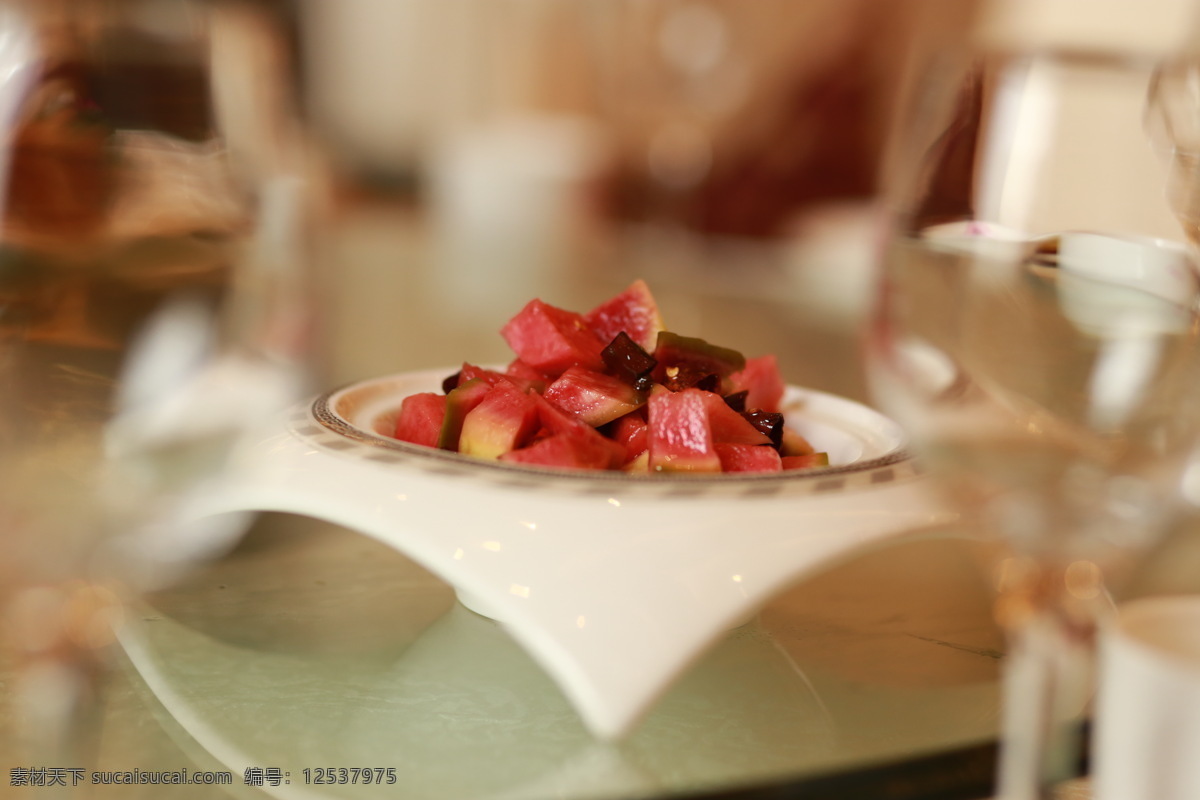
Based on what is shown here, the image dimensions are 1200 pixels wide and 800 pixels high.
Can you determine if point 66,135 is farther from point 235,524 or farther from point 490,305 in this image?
point 490,305

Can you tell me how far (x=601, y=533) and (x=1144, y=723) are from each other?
12.4 inches

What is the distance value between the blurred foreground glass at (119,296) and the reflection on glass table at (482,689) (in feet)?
0.27

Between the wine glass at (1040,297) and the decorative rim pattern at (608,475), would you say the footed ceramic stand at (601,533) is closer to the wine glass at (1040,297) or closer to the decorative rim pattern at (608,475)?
the decorative rim pattern at (608,475)

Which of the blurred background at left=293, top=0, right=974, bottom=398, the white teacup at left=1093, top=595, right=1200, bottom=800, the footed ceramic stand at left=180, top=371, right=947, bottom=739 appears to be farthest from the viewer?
the blurred background at left=293, top=0, right=974, bottom=398

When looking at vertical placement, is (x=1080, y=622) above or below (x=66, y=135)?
below

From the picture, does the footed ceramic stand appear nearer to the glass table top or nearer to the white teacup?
the glass table top

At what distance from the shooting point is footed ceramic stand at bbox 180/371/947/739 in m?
0.64

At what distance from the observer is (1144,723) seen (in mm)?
525

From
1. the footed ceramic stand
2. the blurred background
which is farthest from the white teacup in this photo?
the blurred background

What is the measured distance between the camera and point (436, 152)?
23.5 feet

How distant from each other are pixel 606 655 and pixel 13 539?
31cm

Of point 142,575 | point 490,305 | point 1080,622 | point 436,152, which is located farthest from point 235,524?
point 436,152

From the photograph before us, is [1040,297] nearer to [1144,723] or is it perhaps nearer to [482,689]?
[1144,723]

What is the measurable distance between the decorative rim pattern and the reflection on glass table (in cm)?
7
